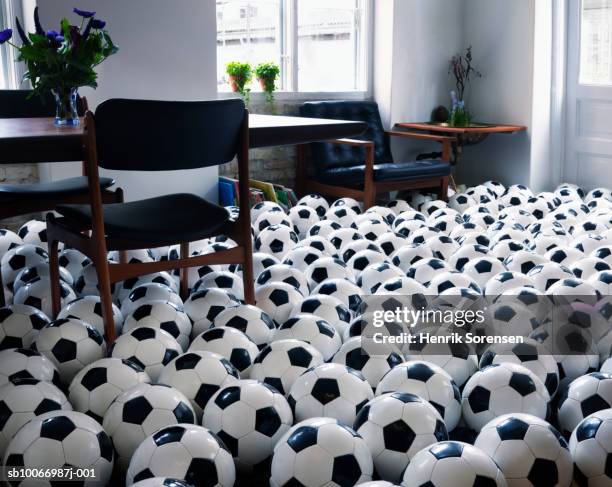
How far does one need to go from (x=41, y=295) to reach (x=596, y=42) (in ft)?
15.3

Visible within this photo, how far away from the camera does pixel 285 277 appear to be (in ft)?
9.76

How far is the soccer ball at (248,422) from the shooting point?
1785mm

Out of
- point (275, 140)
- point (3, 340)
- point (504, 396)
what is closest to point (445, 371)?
point (504, 396)

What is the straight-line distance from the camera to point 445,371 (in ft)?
7.08

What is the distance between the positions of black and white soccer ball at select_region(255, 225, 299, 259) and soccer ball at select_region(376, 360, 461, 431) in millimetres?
1692

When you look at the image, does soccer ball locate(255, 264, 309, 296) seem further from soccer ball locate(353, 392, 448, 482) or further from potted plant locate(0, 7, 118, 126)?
soccer ball locate(353, 392, 448, 482)

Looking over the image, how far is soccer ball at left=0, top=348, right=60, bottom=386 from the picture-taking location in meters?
2.04

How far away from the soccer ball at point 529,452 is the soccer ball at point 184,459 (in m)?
0.61

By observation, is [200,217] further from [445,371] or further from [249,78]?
[249,78]

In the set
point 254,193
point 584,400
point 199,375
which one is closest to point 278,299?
point 199,375

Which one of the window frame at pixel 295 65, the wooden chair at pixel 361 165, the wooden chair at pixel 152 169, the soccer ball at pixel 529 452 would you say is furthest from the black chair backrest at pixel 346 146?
the soccer ball at pixel 529 452

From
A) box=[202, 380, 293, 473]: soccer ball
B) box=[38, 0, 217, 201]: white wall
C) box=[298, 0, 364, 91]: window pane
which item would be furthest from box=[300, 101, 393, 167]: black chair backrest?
box=[202, 380, 293, 473]: soccer ball

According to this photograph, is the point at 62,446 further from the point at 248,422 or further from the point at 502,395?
the point at 502,395

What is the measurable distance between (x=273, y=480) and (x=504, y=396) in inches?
27.0
